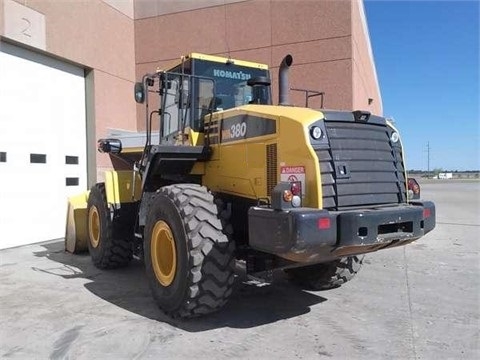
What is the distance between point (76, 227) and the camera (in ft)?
31.3

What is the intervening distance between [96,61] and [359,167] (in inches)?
387

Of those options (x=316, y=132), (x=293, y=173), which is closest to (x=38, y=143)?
(x=293, y=173)

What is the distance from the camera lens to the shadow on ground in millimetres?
5340

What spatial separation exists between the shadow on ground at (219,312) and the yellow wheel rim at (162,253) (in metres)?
Result: 0.40

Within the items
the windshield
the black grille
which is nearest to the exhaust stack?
the windshield

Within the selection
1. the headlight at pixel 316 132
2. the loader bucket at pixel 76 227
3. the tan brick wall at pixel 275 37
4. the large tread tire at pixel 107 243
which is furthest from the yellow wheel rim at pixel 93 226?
the tan brick wall at pixel 275 37

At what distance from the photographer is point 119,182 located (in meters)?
7.84

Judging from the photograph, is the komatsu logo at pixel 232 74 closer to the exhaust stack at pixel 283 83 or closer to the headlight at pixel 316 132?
the exhaust stack at pixel 283 83

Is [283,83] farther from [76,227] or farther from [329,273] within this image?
[76,227]

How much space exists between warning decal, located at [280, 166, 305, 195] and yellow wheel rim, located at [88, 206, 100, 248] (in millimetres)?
4444

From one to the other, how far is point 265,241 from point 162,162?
6.95 feet

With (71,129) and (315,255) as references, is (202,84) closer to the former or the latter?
(315,255)

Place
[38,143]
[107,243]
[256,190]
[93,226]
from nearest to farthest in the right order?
[256,190], [107,243], [93,226], [38,143]

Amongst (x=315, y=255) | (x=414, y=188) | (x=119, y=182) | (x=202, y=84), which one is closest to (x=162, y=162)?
(x=202, y=84)
